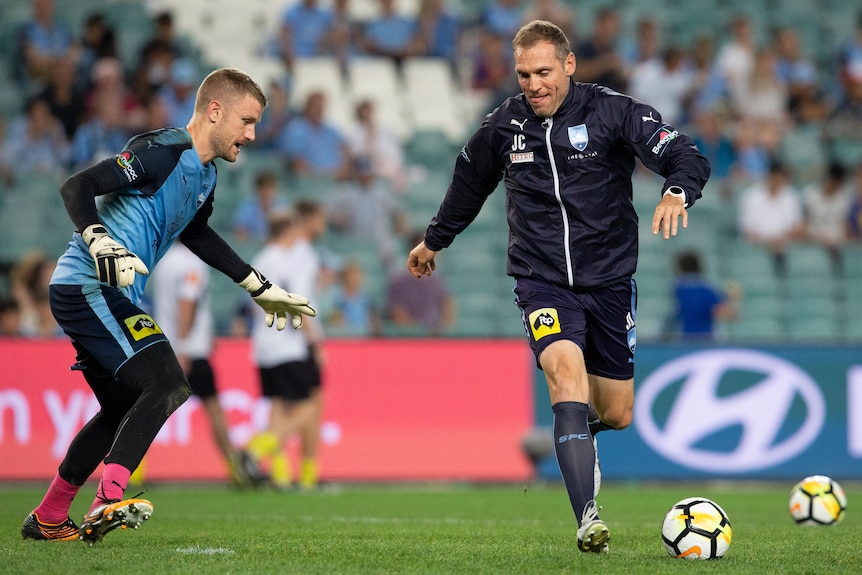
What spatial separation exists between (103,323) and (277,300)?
104 centimetres

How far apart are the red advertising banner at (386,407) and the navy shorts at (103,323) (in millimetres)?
5859

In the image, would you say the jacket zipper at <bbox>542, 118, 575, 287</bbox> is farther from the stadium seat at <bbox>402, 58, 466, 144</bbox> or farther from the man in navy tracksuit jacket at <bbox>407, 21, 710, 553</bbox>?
the stadium seat at <bbox>402, 58, 466, 144</bbox>

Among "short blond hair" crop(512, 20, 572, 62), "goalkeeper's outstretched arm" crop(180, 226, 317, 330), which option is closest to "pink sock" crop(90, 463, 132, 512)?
"goalkeeper's outstretched arm" crop(180, 226, 317, 330)

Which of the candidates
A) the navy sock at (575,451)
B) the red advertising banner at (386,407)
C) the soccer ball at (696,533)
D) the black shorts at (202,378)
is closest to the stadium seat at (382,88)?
the red advertising banner at (386,407)

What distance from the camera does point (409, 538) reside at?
21.2 ft

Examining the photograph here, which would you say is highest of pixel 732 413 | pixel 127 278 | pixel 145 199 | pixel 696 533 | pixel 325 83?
pixel 325 83

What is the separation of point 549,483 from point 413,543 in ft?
19.3

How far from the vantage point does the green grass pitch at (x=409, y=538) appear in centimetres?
515

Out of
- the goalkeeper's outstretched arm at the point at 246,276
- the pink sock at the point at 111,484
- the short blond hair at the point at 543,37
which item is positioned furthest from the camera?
the goalkeeper's outstretched arm at the point at 246,276

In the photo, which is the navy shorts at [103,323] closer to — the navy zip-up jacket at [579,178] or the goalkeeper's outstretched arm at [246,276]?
the goalkeeper's outstretched arm at [246,276]

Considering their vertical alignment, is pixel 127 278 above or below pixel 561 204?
below

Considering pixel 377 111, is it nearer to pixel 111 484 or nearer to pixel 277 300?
pixel 277 300

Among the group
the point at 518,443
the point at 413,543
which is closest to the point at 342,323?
the point at 518,443

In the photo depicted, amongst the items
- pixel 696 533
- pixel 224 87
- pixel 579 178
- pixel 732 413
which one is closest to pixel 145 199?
pixel 224 87
